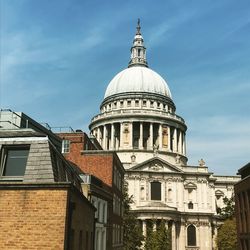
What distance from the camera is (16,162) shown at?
17344 mm

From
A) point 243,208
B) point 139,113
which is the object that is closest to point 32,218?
point 243,208

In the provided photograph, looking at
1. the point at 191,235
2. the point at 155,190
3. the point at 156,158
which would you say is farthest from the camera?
the point at 156,158

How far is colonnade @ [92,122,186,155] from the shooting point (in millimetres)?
89250

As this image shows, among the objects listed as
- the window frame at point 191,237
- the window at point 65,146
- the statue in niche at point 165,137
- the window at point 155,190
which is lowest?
the window frame at point 191,237

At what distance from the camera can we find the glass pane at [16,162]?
55.6 feet

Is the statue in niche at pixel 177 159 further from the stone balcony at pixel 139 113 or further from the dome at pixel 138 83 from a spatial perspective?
the dome at pixel 138 83

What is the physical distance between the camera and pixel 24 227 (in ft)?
49.4

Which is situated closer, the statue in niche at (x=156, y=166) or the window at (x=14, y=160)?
the window at (x=14, y=160)

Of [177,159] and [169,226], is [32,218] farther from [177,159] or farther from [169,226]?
[177,159]

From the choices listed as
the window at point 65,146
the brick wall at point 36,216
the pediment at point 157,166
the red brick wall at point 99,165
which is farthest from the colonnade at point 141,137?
the brick wall at point 36,216

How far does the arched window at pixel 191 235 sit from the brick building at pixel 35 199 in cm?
6264

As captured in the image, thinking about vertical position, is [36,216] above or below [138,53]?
below

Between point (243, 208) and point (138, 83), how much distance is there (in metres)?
68.1

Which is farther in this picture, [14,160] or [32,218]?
[14,160]
